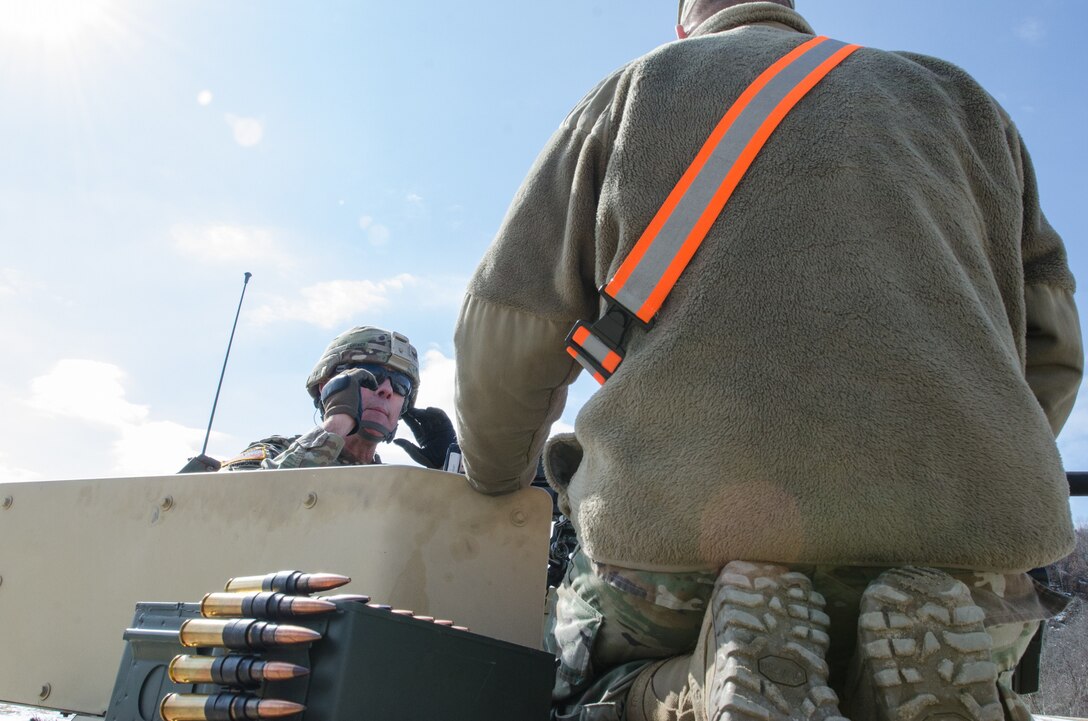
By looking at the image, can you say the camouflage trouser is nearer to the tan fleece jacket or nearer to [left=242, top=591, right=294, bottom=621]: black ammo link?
the tan fleece jacket

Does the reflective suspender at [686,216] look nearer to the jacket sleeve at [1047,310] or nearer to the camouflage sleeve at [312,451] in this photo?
the jacket sleeve at [1047,310]

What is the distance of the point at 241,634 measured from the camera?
1527 millimetres

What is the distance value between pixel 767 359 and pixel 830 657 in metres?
0.52

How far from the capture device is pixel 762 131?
1682mm

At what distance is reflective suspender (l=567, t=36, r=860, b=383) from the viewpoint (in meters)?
1.63

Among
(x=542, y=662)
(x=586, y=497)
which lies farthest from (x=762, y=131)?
(x=542, y=662)

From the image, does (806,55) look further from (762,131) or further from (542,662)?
(542,662)

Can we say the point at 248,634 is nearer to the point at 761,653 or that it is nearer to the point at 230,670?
the point at 230,670

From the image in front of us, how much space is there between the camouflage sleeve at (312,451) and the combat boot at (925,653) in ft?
9.83

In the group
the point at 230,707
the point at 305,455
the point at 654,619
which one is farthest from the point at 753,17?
the point at 305,455

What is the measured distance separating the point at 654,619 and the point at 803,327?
1.92ft

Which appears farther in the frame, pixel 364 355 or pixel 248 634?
pixel 364 355

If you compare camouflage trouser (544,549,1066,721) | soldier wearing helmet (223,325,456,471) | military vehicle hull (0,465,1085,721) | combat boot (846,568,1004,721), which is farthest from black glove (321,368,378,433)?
combat boot (846,568,1004,721)

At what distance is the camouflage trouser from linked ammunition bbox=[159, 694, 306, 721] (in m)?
0.57
